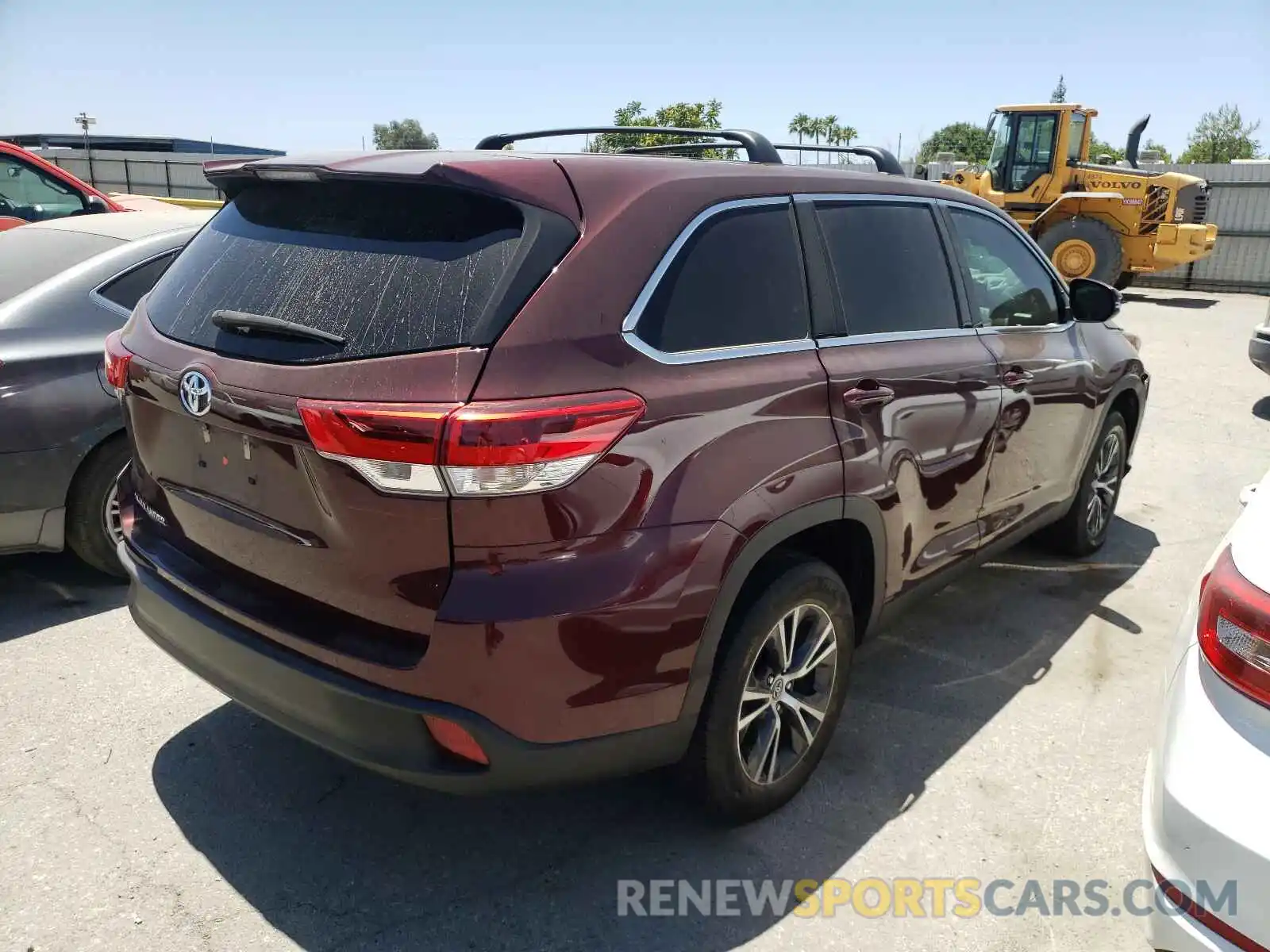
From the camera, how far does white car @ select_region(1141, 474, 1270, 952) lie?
175cm

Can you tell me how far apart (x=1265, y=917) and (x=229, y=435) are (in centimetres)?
237

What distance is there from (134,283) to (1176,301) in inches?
725

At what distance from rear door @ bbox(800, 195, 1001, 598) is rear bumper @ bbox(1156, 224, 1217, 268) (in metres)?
15.2

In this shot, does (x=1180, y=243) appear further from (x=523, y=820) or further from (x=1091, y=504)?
(x=523, y=820)

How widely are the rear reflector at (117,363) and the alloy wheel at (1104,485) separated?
13.8 ft

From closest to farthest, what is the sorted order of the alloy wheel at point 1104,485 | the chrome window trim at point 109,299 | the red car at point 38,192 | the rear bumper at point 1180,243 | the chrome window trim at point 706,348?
the chrome window trim at point 706,348, the chrome window trim at point 109,299, the alloy wheel at point 1104,485, the red car at point 38,192, the rear bumper at point 1180,243

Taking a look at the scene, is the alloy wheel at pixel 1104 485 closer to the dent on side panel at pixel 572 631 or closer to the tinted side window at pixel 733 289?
the tinted side window at pixel 733 289

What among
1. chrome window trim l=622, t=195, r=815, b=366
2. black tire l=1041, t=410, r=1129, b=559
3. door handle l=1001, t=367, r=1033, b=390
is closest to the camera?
chrome window trim l=622, t=195, r=815, b=366

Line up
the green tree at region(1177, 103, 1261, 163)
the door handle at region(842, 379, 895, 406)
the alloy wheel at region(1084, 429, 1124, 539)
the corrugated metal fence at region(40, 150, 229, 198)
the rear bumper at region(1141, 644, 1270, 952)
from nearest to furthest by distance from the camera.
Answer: the rear bumper at region(1141, 644, 1270, 952)
the door handle at region(842, 379, 895, 406)
the alloy wheel at region(1084, 429, 1124, 539)
the corrugated metal fence at region(40, 150, 229, 198)
the green tree at region(1177, 103, 1261, 163)

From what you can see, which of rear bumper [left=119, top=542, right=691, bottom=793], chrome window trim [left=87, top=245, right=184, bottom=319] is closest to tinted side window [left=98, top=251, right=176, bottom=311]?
chrome window trim [left=87, top=245, right=184, bottom=319]

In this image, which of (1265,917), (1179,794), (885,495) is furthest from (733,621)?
(1265,917)

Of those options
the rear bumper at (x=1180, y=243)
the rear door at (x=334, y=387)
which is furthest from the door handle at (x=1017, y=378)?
the rear bumper at (x=1180, y=243)

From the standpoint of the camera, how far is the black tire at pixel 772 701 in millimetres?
2529

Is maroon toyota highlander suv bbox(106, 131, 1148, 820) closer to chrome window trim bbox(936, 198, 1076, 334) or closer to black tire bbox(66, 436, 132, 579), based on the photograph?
chrome window trim bbox(936, 198, 1076, 334)
